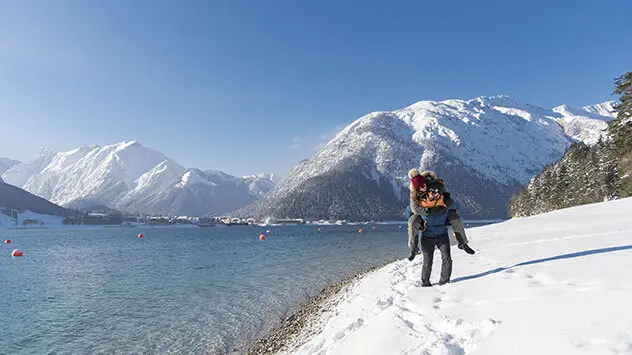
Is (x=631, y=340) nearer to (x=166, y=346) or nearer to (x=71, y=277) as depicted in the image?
(x=166, y=346)

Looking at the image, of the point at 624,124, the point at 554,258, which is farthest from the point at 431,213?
the point at 624,124

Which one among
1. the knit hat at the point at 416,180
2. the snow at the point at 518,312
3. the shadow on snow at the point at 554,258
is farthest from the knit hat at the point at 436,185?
the shadow on snow at the point at 554,258

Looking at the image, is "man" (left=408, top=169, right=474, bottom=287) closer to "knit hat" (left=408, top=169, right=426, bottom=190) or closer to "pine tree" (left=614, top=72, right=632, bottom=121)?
"knit hat" (left=408, top=169, right=426, bottom=190)

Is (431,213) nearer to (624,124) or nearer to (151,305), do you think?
(151,305)

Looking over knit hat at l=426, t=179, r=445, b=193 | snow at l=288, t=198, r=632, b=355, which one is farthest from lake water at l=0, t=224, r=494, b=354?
knit hat at l=426, t=179, r=445, b=193

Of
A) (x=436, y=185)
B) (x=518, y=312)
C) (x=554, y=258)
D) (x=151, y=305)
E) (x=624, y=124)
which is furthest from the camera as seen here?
(x=624, y=124)

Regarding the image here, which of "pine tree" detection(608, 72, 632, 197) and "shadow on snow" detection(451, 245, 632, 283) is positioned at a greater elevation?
"pine tree" detection(608, 72, 632, 197)

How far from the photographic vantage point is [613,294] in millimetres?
6496

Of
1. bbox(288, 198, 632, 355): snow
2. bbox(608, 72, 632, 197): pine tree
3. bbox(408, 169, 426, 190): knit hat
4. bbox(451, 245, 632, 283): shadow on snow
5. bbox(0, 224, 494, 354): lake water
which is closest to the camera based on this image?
bbox(288, 198, 632, 355): snow

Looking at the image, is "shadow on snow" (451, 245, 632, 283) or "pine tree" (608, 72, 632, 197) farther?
"pine tree" (608, 72, 632, 197)

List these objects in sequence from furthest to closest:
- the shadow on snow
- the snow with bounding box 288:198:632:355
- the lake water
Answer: the lake water → the shadow on snow → the snow with bounding box 288:198:632:355

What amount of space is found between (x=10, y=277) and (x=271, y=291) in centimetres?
3289

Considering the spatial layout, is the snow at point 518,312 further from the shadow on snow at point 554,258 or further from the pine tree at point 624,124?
the pine tree at point 624,124

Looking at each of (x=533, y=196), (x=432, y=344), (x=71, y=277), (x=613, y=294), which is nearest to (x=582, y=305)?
(x=613, y=294)
